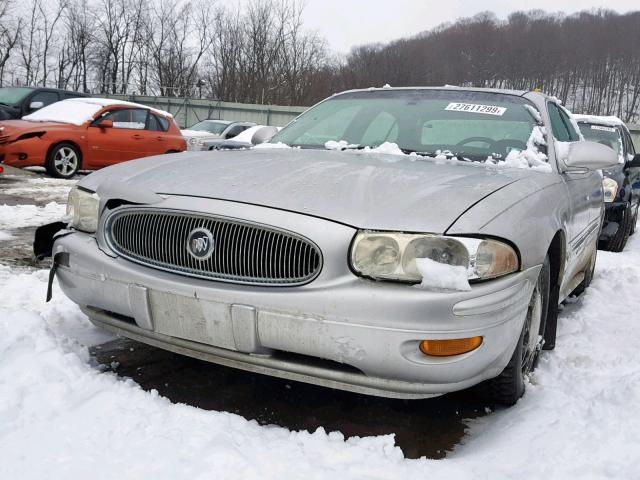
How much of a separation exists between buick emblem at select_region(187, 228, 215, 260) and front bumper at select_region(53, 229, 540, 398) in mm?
104

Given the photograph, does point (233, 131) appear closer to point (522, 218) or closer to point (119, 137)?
point (119, 137)

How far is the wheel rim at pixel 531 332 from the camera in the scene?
2477 mm

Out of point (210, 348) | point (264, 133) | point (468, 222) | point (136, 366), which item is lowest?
point (136, 366)

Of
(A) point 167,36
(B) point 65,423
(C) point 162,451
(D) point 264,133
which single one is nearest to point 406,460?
(C) point 162,451

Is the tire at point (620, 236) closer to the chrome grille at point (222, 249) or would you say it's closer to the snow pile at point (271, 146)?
the snow pile at point (271, 146)

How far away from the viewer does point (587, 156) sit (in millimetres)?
3023

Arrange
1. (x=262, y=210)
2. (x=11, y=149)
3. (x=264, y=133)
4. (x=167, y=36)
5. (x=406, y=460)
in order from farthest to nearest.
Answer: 1. (x=167, y=36)
2. (x=11, y=149)
3. (x=264, y=133)
4. (x=262, y=210)
5. (x=406, y=460)

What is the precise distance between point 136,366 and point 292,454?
1.15m

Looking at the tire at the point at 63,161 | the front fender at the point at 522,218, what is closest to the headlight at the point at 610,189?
the front fender at the point at 522,218

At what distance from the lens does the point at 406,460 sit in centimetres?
188

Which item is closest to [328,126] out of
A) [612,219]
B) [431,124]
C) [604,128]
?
[431,124]

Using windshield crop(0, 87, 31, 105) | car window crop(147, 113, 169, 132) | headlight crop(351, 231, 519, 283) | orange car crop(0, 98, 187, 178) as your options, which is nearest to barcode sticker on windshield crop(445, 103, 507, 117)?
headlight crop(351, 231, 519, 283)

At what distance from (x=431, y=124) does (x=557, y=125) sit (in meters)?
0.94

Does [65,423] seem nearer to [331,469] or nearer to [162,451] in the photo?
[162,451]
